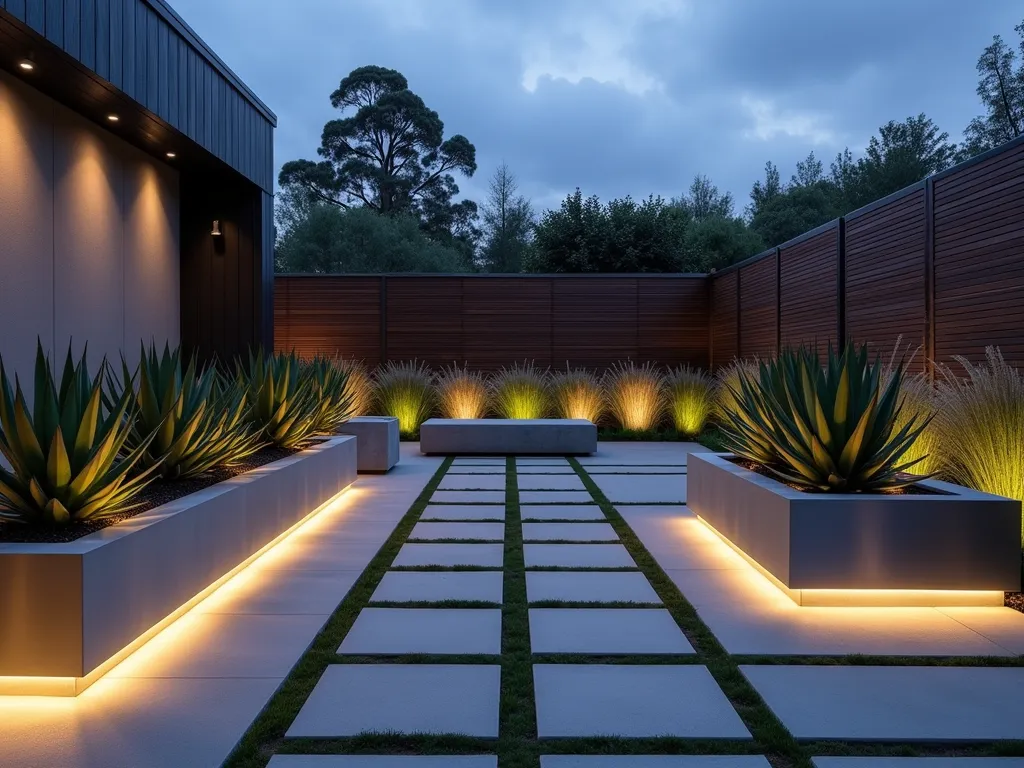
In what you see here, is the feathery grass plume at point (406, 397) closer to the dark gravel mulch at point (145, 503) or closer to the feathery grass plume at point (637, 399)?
the feathery grass plume at point (637, 399)

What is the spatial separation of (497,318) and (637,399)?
113 inches

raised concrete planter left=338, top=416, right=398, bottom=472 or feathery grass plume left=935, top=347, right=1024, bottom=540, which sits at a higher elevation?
feathery grass plume left=935, top=347, right=1024, bottom=540

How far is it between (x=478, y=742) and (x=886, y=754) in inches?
40.1

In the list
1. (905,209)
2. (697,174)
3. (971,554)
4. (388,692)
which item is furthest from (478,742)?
(697,174)

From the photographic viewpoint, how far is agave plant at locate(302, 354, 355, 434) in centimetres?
586

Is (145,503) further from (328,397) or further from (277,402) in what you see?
(328,397)

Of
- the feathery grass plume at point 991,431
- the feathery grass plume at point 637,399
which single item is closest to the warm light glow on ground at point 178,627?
the feathery grass plume at point 991,431

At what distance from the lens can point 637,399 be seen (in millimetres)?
10039

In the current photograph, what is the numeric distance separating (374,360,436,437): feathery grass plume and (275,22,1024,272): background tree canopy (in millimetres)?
13146

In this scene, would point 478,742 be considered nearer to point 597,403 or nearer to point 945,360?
point 945,360

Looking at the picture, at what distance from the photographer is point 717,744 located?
6.12ft

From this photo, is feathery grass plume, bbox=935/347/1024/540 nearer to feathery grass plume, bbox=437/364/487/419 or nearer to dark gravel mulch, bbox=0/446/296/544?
dark gravel mulch, bbox=0/446/296/544

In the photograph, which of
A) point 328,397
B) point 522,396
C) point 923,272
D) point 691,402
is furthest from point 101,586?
point 691,402

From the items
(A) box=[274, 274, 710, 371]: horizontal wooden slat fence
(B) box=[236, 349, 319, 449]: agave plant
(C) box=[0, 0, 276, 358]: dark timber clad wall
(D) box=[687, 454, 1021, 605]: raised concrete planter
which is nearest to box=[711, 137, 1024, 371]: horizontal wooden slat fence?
(D) box=[687, 454, 1021, 605]: raised concrete planter
